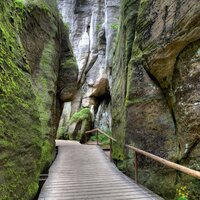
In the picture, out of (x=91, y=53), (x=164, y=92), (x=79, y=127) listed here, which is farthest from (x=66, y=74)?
(x=91, y=53)

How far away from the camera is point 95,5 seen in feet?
75.5

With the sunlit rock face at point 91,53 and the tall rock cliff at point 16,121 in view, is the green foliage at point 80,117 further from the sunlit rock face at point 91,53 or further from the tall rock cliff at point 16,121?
the tall rock cliff at point 16,121

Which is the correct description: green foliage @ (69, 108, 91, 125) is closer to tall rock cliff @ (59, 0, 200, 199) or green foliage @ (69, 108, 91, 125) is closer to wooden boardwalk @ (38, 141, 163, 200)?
wooden boardwalk @ (38, 141, 163, 200)

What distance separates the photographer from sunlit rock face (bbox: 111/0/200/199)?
5.40 m

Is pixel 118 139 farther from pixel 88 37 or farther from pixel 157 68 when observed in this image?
pixel 88 37

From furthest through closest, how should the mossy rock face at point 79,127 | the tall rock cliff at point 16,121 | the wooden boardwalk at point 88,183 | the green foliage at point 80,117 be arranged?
1. the green foliage at point 80,117
2. the mossy rock face at point 79,127
3. the wooden boardwalk at point 88,183
4. the tall rock cliff at point 16,121

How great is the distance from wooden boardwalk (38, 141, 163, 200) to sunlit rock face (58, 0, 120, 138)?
11.7 m

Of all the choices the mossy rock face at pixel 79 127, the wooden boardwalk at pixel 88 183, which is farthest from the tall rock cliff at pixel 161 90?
the mossy rock face at pixel 79 127

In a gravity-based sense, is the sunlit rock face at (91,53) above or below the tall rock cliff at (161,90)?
above

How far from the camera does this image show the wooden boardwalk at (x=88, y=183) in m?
4.80

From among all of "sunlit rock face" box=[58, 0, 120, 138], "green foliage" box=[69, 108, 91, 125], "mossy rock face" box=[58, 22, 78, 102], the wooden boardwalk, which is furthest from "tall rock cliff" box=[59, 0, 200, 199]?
"sunlit rock face" box=[58, 0, 120, 138]

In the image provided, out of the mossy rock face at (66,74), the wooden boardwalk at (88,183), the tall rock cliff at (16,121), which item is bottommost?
the wooden boardwalk at (88,183)

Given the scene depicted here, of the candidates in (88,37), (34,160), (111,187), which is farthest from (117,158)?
(88,37)

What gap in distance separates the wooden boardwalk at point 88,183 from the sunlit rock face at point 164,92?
2.54 feet
